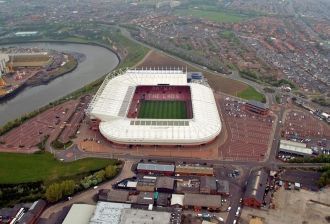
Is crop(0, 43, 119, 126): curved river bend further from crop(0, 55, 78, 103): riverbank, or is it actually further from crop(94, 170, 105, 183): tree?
crop(94, 170, 105, 183): tree

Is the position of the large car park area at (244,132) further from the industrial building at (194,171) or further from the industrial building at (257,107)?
the industrial building at (194,171)

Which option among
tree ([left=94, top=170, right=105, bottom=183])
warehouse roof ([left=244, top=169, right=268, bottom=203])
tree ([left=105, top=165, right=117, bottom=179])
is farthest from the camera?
tree ([left=105, top=165, right=117, bottom=179])

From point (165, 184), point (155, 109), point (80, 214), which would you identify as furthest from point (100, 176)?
point (155, 109)

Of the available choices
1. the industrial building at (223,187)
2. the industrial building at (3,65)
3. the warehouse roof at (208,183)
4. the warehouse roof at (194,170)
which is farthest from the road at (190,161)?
the industrial building at (3,65)

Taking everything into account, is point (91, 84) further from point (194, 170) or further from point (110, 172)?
point (194, 170)

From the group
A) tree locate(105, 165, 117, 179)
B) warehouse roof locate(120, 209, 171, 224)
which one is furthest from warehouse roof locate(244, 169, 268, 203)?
tree locate(105, 165, 117, 179)

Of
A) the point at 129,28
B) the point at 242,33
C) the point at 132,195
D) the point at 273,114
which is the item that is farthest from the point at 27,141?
the point at 242,33
